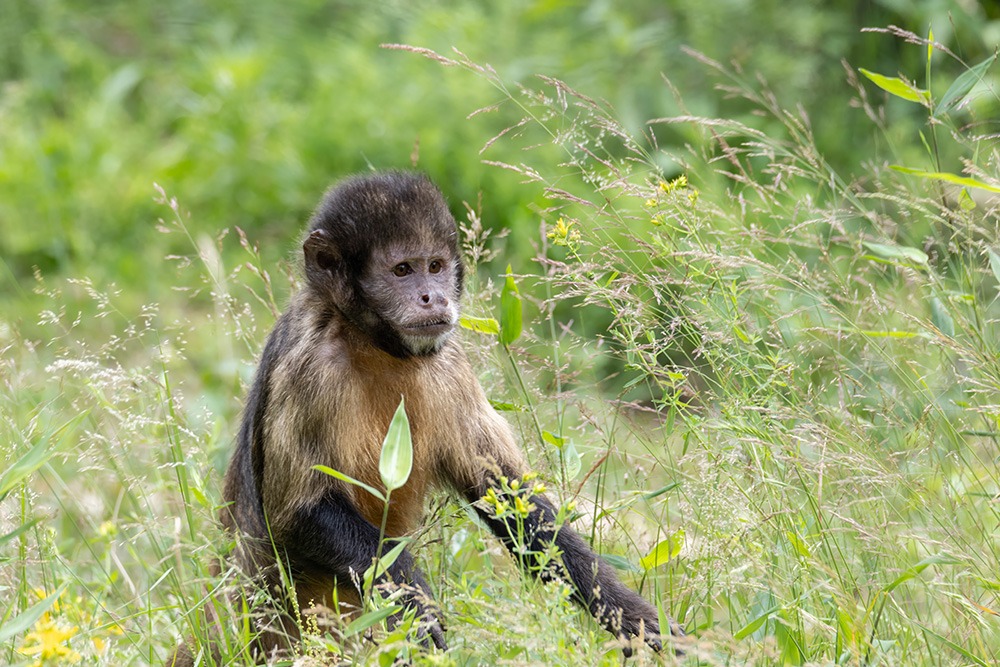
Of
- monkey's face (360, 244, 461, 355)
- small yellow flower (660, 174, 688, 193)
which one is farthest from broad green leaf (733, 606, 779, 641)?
monkey's face (360, 244, 461, 355)

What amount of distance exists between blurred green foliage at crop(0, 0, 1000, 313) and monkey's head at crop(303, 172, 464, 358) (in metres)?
2.35

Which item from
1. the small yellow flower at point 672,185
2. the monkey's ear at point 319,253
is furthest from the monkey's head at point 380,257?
the small yellow flower at point 672,185

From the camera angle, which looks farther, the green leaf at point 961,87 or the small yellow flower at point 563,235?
the small yellow flower at point 563,235

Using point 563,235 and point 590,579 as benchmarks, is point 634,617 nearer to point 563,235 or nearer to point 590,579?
point 590,579

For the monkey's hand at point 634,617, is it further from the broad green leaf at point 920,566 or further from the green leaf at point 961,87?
the green leaf at point 961,87

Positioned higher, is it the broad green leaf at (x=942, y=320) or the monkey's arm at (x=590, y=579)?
the broad green leaf at (x=942, y=320)

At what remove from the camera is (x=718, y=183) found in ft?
19.7

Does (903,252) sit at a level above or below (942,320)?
above

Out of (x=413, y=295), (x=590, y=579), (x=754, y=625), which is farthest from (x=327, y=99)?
(x=754, y=625)

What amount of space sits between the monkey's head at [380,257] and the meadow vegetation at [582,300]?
186 millimetres

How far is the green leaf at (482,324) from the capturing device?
3514 mm

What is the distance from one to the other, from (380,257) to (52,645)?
1406 millimetres

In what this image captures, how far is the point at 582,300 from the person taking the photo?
6.05 meters

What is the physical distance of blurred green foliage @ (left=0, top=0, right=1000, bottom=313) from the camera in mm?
6707
